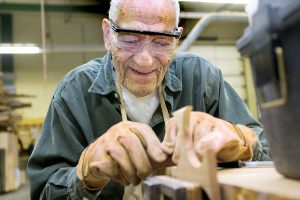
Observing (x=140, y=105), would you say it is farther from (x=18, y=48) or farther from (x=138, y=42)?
(x=18, y=48)

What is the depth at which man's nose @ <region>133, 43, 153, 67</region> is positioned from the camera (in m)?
1.56

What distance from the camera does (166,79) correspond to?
6.01 feet

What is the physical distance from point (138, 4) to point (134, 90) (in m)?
0.36

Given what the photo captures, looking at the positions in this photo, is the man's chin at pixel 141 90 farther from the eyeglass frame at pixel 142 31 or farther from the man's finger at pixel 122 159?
the man's finger at pixel 122 159

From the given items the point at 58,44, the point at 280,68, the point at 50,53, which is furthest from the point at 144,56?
the point at 58,44

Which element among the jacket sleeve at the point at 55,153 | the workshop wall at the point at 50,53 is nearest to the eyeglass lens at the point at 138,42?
the jacket sleeve at the point at 55,153

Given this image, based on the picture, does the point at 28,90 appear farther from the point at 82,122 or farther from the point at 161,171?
the point at 161,171

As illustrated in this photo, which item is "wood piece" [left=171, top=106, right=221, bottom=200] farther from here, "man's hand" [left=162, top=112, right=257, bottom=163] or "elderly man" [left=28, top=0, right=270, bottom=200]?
"elderly man" [left=28, top=0, right=270, bottom=200]

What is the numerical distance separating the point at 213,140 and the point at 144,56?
0.70 meters

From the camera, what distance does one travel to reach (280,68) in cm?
62

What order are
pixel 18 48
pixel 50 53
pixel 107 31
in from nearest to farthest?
pixel 107 31 → pixel 18 48 → pixel 50 53

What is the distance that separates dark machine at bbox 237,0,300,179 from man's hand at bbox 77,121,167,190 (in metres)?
0.39

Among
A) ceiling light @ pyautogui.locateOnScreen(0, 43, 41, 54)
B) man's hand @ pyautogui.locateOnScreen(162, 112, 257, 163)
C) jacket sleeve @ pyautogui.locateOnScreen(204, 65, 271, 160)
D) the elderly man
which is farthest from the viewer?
ceiling light @ pyautogui.locateOnScreen(0, 43, 41, 54)

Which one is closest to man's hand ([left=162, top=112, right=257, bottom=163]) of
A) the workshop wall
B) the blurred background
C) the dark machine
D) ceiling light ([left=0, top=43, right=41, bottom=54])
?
the dark machine
